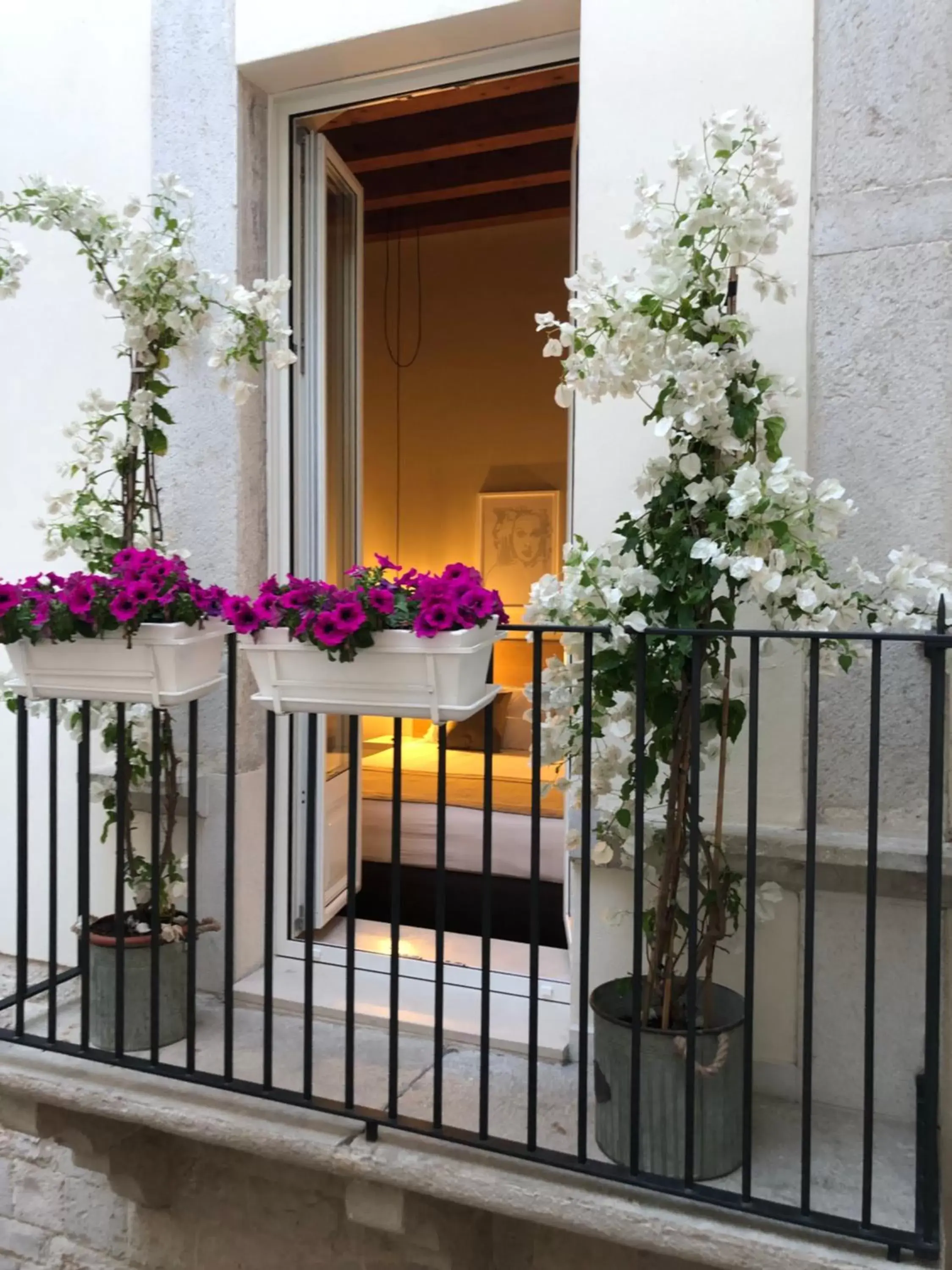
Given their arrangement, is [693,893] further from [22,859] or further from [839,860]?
[22,859]

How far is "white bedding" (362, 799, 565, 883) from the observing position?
3.54m

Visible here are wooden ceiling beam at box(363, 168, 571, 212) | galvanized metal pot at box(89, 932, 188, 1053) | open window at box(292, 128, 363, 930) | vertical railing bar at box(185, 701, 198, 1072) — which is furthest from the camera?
wooden ceiling beam at box(363, 168, 571, 212)

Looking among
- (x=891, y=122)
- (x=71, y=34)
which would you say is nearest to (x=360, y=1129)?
(x=891, y=122)

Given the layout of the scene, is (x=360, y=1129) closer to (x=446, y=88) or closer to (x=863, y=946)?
(x=863, y=946)

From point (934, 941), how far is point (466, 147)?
3184 mm

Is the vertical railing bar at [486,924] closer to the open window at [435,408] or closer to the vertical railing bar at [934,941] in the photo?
the open window at [435,408]

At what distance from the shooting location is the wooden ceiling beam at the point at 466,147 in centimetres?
339

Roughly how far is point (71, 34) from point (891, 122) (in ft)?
7.10

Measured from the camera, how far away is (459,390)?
7039mm

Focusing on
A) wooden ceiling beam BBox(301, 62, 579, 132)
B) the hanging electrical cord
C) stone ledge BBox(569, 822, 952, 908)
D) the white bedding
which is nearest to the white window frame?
wooden ceiling beam BBox(301, 62, 579, 132)

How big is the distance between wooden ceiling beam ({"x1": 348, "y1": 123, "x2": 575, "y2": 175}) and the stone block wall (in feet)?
10.7

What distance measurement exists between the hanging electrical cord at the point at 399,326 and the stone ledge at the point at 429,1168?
17.6ft

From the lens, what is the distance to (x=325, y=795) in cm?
281

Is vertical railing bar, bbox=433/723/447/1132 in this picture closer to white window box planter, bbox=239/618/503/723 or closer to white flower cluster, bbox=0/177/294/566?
white window box planter, bbox=239/618/503/723
